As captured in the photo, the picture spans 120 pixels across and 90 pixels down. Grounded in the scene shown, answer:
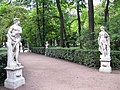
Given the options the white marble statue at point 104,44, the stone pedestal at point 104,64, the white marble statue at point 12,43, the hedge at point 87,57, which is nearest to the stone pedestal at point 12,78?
the white marble statue at point 12,43

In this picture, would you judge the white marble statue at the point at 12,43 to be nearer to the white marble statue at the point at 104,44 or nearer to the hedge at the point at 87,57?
the white marble statue at the point at 104,44

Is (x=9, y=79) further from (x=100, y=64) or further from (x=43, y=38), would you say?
(x=43, y=38)

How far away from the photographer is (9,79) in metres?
5.85

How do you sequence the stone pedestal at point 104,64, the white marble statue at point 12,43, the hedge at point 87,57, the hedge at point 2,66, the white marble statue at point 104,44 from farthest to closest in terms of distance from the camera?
the hedge at point 87,57 → the white marble statue at point 104,44 → the stone pedestal at point 104,64 → the hedge at point 2,66 → the white marble statue at point 12,43

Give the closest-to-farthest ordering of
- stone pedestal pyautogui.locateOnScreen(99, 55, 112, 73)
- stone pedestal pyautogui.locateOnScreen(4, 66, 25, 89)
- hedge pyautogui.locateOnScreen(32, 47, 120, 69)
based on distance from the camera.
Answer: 1. stone pedestal pyautogui.locateOnScreen(4, 66, 25, 89)
2. stone pedestal pyautogui.locateOnScreen(99, 55, 112, 73)
3. hedge pyautogui.locateOnScreen(32, 47, 120, 69)

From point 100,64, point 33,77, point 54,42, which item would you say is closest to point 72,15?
point 54,42

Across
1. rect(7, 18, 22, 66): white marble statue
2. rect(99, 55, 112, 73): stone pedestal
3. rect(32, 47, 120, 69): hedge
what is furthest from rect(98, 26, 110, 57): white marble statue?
rect(7, 18, 22, 66): white marble statue

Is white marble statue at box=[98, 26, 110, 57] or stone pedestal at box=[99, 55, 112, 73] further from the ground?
white marble statue at box=[98, 26, 110, 57]

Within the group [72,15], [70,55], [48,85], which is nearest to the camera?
[48,85]

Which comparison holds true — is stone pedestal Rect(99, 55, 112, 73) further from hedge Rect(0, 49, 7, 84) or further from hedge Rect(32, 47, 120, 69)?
hedge Rect(0, 49, 7, 84)

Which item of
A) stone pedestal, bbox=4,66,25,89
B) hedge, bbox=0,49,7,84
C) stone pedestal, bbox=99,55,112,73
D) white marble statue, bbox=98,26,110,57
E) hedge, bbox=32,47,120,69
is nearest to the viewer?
stone pedestal, bbox=4,66,25,89

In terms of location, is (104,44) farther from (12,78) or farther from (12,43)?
(12,78)

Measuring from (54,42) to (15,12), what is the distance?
1737cm

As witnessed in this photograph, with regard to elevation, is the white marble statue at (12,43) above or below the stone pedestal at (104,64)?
above
